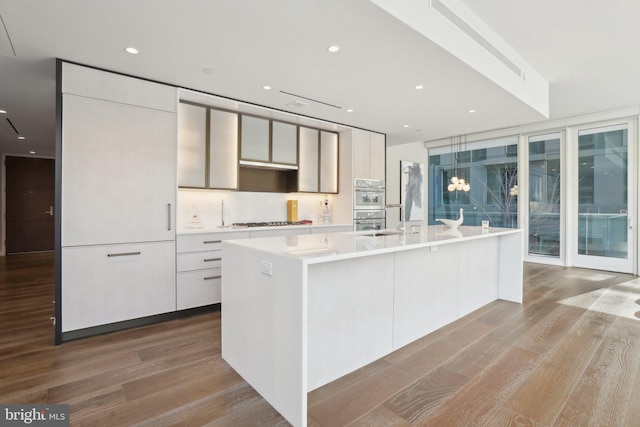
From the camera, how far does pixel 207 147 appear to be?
395 cm

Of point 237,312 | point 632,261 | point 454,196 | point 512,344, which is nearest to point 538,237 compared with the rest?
point 632,261

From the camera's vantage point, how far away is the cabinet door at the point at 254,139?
14.1ft

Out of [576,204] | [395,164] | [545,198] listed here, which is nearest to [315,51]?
[395,164]

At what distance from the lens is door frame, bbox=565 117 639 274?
5363 mm

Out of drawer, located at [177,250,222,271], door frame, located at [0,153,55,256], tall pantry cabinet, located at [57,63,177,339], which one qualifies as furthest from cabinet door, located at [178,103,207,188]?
door frame, located at [0,153,55,256]

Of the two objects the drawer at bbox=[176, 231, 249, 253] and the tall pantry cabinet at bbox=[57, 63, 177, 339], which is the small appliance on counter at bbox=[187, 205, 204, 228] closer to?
the drawer at bbox=[176, 231, 249, 253]

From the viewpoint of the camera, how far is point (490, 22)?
293 cm

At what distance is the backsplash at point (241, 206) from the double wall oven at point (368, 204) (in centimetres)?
24

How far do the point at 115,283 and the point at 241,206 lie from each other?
194 cm

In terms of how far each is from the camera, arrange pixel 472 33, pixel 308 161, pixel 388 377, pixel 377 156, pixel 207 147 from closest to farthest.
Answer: pixel 388 377
pixel 472 33
pixel 207 147
pixel 308 161
pixel 377 156

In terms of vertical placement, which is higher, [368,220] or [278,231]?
[368,220]

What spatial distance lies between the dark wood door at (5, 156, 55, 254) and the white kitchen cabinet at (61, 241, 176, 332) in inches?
286

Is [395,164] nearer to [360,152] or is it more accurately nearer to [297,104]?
[360,152]

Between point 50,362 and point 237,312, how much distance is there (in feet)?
5.07
